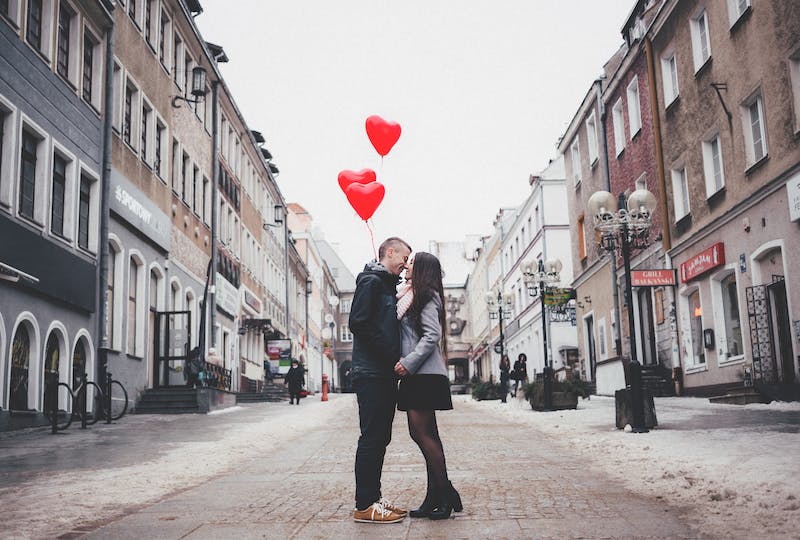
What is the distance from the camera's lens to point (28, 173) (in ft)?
56.4

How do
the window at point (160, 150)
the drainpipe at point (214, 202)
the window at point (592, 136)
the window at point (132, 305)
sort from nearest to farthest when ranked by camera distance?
1. the window at point (132, 305)
2. the window at point (160, 150)
3. the window at point (592, 136)
4. the drainpipe at point (214, 202)

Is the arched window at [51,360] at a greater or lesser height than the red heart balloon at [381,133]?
lesser

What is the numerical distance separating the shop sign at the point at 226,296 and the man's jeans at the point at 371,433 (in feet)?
94.0

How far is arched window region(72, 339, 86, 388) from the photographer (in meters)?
19.0

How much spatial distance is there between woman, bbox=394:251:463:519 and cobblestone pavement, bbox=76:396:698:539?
0.19m

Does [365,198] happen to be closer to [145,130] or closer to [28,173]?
[28,173]

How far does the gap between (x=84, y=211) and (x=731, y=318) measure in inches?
584

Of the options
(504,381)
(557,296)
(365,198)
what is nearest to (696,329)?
(504,381)

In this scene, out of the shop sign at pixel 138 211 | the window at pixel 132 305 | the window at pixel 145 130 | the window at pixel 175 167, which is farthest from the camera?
the window at pixel 175 167

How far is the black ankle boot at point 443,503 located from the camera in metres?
5.84

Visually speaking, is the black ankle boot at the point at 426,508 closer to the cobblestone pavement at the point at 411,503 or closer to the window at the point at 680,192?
the cobblestone pavement at the point at 411,503

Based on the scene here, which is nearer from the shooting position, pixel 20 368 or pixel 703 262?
pixel 20 368

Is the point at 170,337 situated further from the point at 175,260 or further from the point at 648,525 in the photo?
the point at 648,525

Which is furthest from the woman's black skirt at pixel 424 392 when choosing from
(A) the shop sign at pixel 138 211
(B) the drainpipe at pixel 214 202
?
(B) the drainpipe at pixel 214 202
